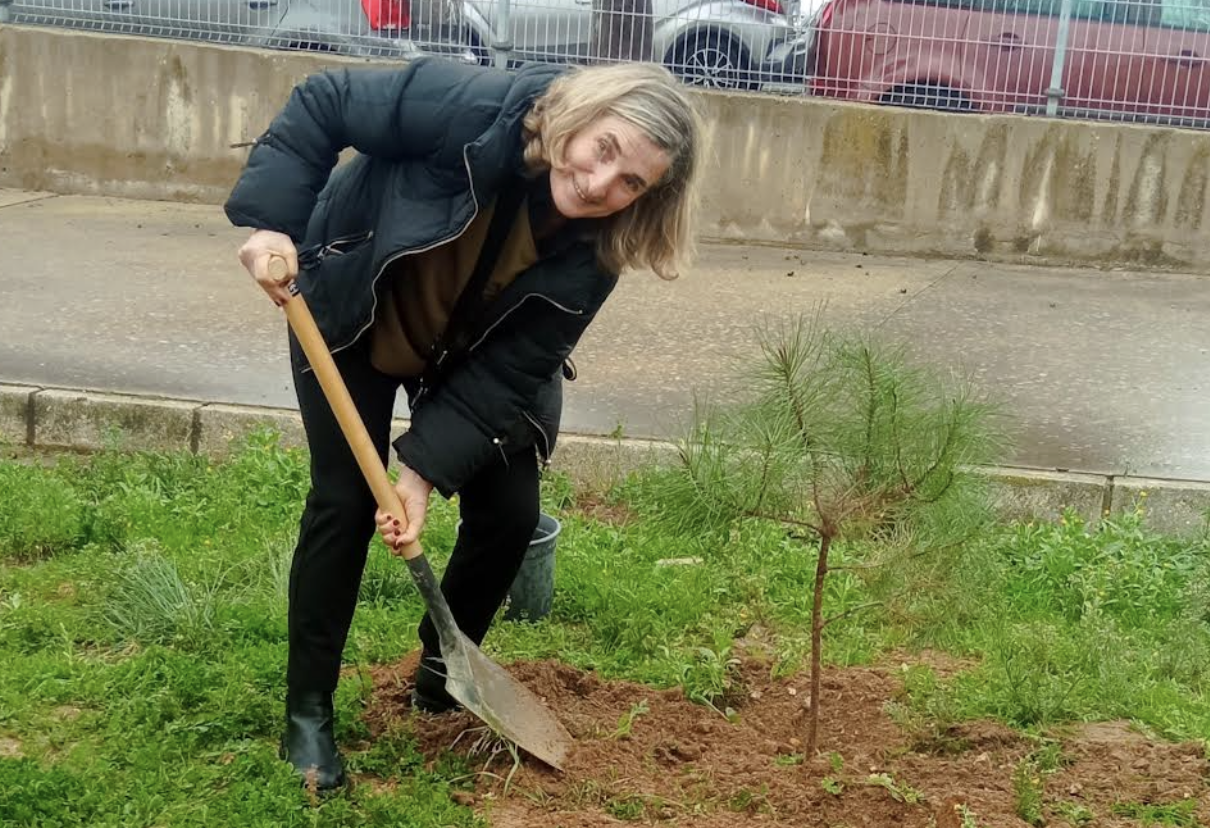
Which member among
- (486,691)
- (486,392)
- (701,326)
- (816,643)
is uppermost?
(486,392)

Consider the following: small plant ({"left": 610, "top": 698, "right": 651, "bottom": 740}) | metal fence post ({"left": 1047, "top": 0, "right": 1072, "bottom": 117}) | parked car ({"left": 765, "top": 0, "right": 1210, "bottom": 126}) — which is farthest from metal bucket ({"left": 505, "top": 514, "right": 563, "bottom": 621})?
metal fence post ({"left": 1047, "top": 0, "right": 1072, "bottom": 117})

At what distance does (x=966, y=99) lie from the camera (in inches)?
341

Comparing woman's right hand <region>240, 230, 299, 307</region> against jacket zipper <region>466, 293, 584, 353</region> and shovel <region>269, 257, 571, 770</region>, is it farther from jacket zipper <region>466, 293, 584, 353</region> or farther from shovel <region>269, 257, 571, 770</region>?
jacket zipper <region>466, 293, 584, 353</region>

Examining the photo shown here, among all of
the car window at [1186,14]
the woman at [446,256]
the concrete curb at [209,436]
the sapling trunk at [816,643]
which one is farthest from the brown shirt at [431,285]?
the car window at [1186,14]

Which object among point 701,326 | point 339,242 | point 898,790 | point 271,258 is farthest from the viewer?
point 701,326

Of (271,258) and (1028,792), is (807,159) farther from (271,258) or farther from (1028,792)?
(271,258)

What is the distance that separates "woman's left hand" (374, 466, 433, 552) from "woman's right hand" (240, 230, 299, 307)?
0.49 m

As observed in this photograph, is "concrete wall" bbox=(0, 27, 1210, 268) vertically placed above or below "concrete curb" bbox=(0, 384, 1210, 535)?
above

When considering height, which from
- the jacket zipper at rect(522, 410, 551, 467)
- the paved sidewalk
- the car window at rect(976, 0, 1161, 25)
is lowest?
Answer: the paved sidewalk

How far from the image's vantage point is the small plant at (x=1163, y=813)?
10.5ft

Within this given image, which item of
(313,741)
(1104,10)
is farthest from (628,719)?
(1104,10)

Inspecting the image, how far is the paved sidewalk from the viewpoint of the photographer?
18.7ft

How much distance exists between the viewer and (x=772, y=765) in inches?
133

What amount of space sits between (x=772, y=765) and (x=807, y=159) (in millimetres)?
5903
